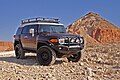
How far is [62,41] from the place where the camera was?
1204 centimetres

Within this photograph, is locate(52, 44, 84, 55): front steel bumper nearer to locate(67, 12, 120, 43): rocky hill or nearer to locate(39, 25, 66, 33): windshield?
locate(39, 25, 66, 33): windshield

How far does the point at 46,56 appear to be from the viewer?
12383mm

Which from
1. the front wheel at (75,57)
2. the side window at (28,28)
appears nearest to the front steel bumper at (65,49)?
the front wheel at (75,57)

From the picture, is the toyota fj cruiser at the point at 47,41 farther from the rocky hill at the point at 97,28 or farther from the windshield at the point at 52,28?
the rocky hill at the point at 97,28

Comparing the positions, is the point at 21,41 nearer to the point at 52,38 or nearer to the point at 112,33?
the point at 52,38

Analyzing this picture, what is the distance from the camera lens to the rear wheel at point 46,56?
1205 centimetres

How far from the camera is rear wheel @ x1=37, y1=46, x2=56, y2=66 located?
39.5 feet

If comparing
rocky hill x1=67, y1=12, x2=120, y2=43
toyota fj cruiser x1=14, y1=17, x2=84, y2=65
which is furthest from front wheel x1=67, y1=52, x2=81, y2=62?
rocky hill x1=67, y1=12, x2=120, y2=43

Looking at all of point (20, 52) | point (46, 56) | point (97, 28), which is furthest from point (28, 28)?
point (97, 28)

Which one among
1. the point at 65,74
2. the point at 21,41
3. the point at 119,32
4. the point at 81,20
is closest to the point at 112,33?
the point at 119,32

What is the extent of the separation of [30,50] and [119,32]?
5387 cm

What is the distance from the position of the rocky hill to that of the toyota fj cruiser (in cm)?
4601

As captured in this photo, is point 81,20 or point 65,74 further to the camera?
point 81,20

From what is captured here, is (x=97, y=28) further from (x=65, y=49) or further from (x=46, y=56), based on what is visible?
(x=65, y=49)
